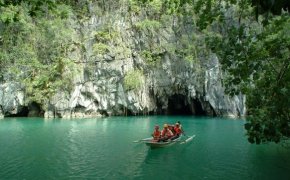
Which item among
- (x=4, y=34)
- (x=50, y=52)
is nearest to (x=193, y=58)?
(x=50, y=52)

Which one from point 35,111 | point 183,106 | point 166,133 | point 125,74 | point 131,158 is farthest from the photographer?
point 183,106

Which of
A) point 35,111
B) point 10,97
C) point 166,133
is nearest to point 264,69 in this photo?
point 166,133

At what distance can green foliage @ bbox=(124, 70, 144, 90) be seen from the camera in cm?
4386

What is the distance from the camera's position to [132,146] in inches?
833

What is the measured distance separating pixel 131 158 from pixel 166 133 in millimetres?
3871

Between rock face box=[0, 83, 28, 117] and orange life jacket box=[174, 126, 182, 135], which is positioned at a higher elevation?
rock face box=[0, 83, 28, 117]

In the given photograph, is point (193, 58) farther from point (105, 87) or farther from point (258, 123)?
point (258, 123)

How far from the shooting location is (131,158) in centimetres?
1783

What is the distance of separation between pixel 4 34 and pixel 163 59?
60.1ft

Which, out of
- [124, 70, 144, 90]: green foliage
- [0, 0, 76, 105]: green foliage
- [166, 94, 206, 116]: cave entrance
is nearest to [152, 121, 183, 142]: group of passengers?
[124, 70, 144, 90]: green foliage

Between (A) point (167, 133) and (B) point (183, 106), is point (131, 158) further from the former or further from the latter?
(B) point (183, 106)

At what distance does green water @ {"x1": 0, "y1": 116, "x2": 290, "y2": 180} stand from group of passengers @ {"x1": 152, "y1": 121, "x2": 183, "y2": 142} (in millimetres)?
600

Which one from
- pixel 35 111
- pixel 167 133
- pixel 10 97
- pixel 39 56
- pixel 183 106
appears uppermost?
pixel 39 56

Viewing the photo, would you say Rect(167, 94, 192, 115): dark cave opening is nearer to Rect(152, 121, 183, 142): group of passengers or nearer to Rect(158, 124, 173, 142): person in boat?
Rect(152, 121, 183, 142): group of passengers
